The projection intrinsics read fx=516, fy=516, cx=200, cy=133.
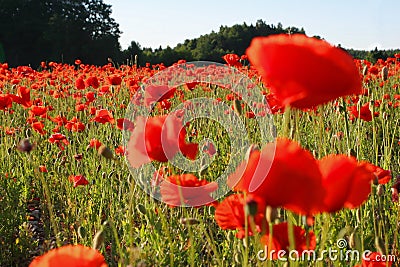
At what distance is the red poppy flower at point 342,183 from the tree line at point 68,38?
23.2 m

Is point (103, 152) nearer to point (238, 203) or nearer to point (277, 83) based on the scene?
point (238, 203)

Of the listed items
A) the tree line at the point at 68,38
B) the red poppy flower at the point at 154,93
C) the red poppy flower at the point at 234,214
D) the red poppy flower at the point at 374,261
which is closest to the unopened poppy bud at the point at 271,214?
the red poppy flower at the point at 234,214

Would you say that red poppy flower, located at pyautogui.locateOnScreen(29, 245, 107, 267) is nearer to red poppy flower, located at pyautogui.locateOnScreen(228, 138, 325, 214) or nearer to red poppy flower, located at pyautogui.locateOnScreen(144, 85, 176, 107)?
red poppy flower, located at pyautogui.locateOnScreen(228, 138, 325, 214)

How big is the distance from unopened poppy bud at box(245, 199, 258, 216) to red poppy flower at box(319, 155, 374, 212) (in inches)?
4.4

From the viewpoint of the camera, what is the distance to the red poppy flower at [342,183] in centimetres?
82

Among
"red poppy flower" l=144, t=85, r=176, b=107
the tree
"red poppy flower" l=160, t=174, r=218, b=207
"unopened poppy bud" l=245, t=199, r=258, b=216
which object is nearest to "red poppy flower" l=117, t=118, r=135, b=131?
"red poppy flower" l=144, t=85, r=176, b=107

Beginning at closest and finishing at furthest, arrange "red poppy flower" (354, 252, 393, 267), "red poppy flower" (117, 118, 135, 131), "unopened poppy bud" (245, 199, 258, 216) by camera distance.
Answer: "unopened poppy bud" (245, 199, 258, 216), "red poppy flower" (354, 252, 393, 267), "red poppy flower" (117, 118, 135, 131)

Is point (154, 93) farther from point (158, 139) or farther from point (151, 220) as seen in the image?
point (158, 139)

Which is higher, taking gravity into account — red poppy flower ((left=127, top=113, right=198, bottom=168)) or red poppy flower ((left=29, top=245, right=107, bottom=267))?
red poppy flower ((left=127, top=113, right=198, bottom=168))

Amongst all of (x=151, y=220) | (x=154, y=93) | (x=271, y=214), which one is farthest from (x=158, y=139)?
(x=154, y=93)

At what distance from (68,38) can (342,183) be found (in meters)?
27.0

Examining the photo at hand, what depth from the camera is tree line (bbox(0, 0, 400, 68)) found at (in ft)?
85.3

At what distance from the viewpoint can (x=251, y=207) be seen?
839 millimetres

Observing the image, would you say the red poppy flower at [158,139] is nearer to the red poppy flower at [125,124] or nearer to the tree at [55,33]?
the red poppy flower at [125,124]
